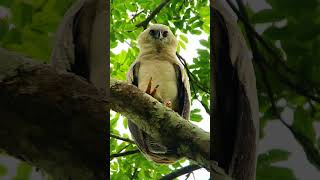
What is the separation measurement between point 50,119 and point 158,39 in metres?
0.59

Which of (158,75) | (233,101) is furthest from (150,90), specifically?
(233,101)

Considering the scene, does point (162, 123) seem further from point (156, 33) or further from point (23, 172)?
point (156, 33)

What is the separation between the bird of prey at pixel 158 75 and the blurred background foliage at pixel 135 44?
0.10 feet

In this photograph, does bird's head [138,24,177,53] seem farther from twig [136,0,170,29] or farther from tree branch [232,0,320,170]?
tree branch [232,0,320,170]

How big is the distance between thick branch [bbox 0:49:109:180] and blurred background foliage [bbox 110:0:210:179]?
1.14 feet

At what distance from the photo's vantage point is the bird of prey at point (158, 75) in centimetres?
82

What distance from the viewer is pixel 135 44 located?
1.15 metres

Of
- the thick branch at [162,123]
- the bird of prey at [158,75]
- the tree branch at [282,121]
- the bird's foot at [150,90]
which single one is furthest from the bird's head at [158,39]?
the tree branch at [282,121]

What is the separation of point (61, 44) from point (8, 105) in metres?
0.13

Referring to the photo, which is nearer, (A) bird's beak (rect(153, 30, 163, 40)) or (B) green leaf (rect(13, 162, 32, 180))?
(B) green leaf (rect(13, 162, 32, 180))

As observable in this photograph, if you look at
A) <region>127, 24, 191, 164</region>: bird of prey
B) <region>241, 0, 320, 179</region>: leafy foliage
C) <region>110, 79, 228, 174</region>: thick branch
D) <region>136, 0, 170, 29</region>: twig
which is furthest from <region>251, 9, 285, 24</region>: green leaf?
<region>136, 0, 170, 29</region>: twig

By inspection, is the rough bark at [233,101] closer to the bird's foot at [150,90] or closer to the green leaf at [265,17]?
the green leaf at [265,17]

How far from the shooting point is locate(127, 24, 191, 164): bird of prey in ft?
2.68

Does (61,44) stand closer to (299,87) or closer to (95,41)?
(95,41)
